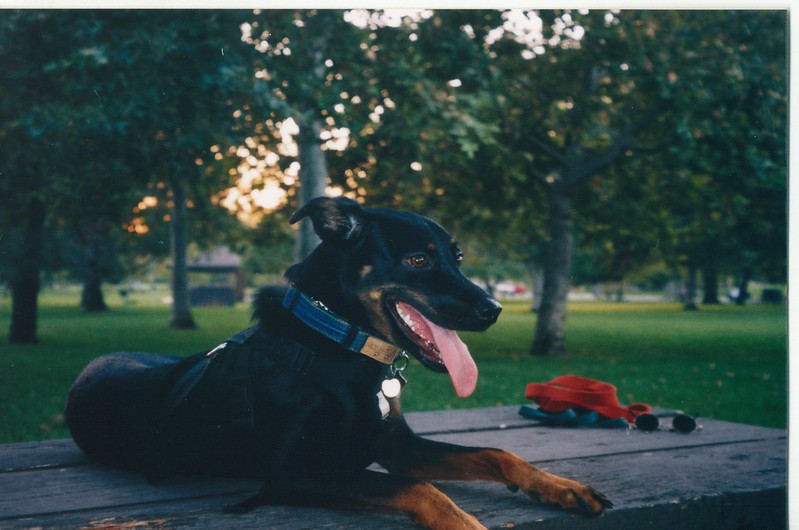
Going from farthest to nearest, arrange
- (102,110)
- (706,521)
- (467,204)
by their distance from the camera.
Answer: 1. (467,204)
2. (102,110)
3. (706,521)

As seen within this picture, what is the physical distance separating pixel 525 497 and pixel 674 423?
1409 mm

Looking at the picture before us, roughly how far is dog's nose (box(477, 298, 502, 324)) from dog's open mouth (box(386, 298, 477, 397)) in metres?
0.12

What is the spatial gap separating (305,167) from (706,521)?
3638 millimetres

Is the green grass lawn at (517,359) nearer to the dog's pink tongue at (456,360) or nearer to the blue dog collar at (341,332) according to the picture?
the blue dog collar at (341,332)

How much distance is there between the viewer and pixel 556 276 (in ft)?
35.2

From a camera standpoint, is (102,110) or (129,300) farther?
(129,300)

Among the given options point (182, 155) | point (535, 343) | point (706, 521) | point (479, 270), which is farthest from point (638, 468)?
point (479, 270)

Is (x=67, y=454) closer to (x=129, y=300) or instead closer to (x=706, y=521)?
(x=706, y=521)

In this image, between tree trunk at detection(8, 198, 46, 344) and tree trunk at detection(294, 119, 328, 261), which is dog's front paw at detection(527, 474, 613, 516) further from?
tree trunk at detection(294, 119, 328, 261)

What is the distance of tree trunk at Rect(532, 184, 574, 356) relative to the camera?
961 cm

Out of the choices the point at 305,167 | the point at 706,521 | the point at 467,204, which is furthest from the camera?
the point at 467,204

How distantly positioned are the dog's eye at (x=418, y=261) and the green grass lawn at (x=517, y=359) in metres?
0.66

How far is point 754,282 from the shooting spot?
14.0 ft

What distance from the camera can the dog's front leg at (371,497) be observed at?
6.36ft
